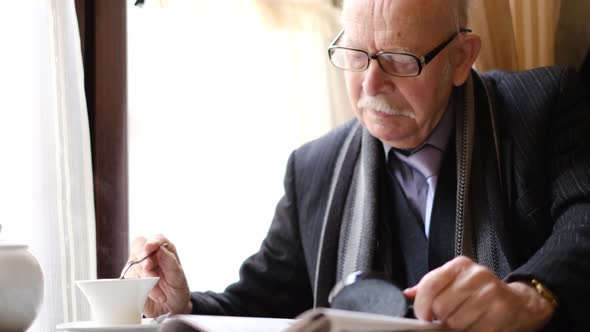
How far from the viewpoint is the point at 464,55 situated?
5.47ft

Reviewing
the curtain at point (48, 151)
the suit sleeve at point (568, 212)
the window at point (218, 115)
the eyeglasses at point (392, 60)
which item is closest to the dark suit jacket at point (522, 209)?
the suit sleeve at point (568, 212)

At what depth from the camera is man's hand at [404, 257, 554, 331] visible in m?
0.99

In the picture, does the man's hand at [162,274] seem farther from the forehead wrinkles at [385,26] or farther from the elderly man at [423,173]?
the forehead wrinkles at [385,26]

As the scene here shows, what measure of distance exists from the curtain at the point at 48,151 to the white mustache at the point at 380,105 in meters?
0.71

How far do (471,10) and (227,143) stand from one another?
1.09 m

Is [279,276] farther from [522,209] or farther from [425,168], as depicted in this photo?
[522,209]

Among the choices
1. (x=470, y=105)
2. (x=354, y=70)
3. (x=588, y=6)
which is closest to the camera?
(x=354, y=70)

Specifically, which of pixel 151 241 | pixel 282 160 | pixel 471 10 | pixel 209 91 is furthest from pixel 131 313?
pixel 282 160

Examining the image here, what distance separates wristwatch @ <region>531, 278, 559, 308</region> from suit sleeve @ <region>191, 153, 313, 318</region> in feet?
2.49

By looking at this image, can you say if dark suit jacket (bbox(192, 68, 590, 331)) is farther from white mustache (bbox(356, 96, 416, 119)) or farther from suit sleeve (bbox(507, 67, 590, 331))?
white mustache (bbox(356, 96, 416, 119))

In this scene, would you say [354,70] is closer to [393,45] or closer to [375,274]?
[393,45]

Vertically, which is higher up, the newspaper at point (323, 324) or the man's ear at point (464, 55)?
the man's ear at point (464, 55)

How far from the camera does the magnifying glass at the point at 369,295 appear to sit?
0.98 metres

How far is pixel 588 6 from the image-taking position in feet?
7.22
